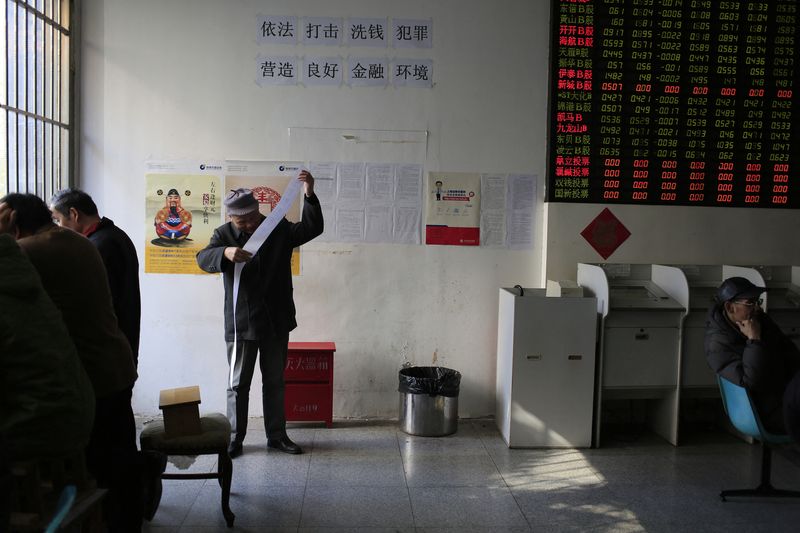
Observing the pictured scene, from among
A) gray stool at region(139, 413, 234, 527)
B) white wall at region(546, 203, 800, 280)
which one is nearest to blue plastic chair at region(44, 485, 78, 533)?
gray stool at region(139, 413, 234, 527)

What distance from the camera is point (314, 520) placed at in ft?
10.4

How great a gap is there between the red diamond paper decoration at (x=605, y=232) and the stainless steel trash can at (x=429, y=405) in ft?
4.46

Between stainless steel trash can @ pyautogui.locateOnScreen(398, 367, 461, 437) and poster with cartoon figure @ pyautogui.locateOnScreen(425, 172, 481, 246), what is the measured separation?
0.98 metres

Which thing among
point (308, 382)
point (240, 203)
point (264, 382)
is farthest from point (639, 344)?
point (240, 203)

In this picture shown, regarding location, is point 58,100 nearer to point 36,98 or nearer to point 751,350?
point 36,98

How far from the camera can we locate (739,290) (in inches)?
134

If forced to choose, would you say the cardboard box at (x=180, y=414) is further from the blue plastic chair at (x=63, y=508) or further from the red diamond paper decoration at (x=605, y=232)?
the red diamond paper decoration at (x=605, y=232)

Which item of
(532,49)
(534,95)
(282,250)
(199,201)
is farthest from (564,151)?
(199,201)

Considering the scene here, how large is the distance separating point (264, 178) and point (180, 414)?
2.04m

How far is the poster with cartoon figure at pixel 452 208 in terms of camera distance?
4.74 meters

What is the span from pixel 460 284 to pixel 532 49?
1.68m

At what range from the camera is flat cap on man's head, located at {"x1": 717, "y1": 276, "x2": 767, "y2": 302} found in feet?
11.1

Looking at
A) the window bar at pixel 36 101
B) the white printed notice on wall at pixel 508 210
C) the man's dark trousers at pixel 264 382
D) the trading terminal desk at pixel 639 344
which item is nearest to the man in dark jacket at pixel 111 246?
the man's dark trousers at pixel 264 382

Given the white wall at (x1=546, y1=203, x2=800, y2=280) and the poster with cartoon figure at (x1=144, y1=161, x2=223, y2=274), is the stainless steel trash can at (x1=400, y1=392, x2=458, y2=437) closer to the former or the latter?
the white wall at (x1=546, y1=203, x2=800, y2=280)
